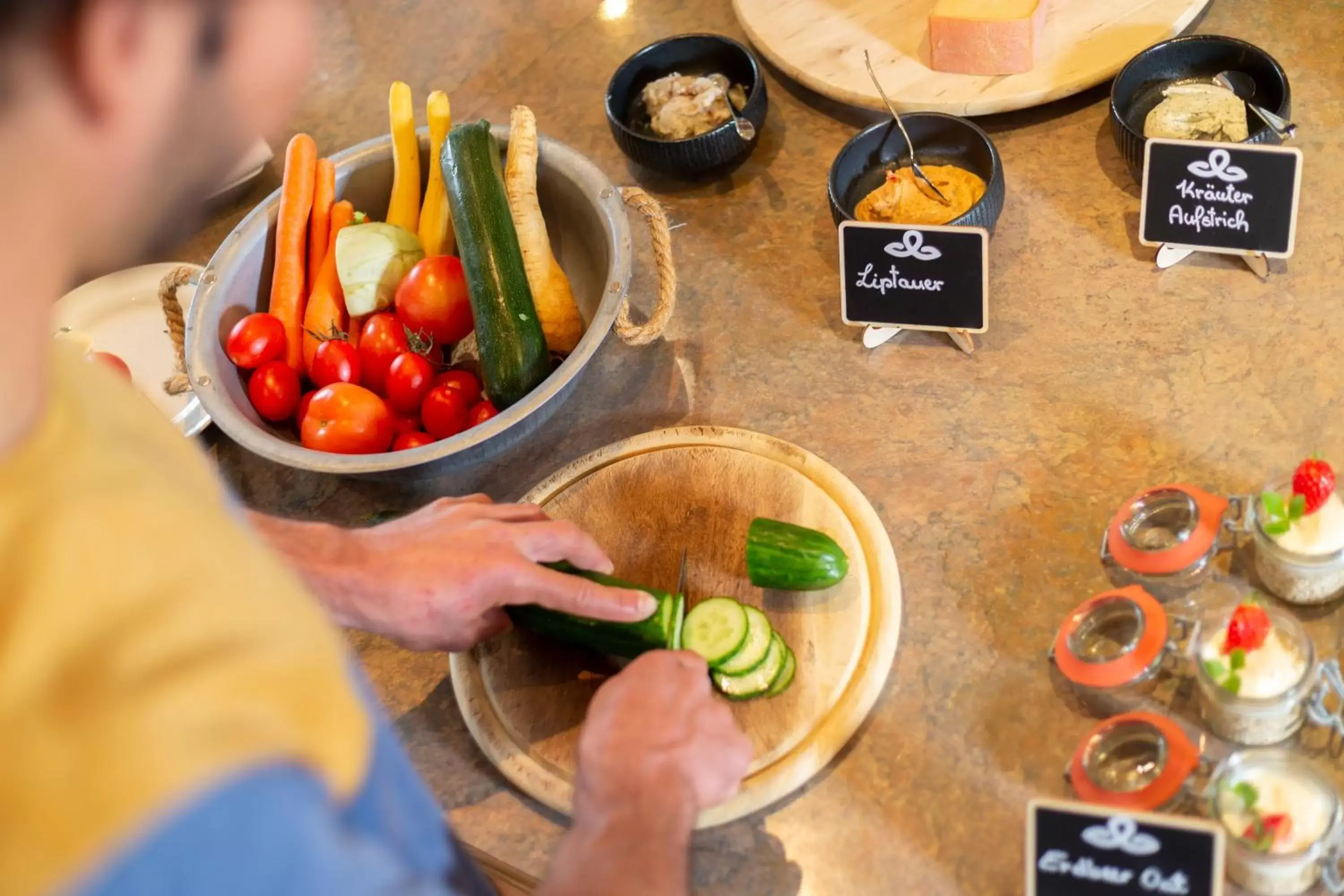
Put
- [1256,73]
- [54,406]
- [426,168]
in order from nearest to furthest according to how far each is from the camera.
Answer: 1. [54,406]
2. [1256,73]
3. [426,168]

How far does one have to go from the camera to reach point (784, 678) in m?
1.44

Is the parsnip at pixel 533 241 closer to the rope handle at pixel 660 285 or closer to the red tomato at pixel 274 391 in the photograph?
the rope handle at pixel 660 285

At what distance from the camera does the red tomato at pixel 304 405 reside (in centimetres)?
176

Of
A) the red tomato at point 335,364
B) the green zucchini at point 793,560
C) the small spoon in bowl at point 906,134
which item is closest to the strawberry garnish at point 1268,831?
the green zucchini at point 793,560

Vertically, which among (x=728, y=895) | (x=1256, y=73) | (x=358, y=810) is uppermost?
(x=358, y=810)

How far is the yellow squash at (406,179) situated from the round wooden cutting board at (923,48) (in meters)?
0.72

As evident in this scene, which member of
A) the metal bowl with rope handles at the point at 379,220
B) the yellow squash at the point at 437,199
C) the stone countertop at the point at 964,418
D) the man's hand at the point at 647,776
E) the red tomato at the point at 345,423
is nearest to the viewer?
the man's hand at the point at 647,776

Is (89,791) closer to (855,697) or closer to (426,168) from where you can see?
(855,697)

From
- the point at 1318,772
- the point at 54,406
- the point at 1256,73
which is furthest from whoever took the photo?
the point at 1256,73

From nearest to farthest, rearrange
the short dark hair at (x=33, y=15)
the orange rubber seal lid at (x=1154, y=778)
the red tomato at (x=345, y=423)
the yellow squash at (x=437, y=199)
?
1. the short dark hair at (x=33, y=15)
2. the orange rubber seal lid at (x=1154, y=778)
3. the red tomato at (x=345, y=423)
4. the yellow squash at (x=437, y=199)

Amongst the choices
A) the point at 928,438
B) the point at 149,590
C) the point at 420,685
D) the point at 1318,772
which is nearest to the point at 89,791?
the point at 149,590

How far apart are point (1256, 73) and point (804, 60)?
77 cm

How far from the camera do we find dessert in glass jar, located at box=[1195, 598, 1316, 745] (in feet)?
4.02

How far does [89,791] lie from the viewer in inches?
23.9
